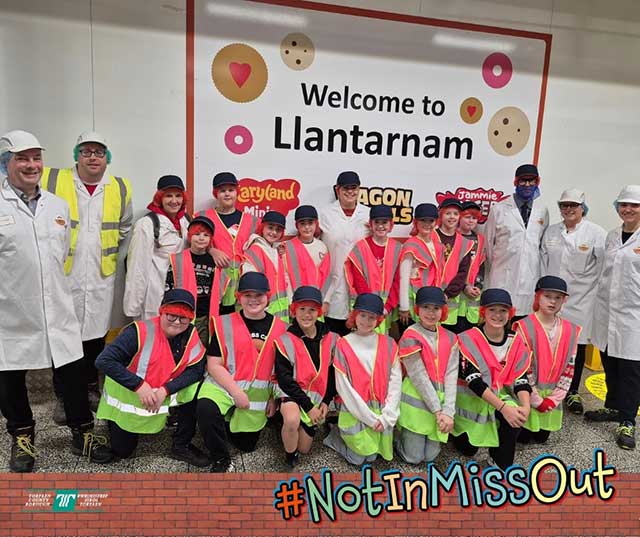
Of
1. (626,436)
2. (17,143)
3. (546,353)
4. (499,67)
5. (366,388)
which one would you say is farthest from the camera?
(499,67)

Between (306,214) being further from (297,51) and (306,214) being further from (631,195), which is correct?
(631,195)

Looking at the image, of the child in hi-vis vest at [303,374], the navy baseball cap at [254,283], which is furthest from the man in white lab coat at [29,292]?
the child in hi-vis vest at [303,374]

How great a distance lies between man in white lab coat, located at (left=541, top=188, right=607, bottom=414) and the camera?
339 centimetres

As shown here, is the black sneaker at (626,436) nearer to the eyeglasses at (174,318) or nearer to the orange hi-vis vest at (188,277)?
the orange hi-vis vest at (188,277)

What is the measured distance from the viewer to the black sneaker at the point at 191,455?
2.61 m

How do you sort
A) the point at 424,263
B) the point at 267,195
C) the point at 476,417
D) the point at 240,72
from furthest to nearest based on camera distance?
the point at 267,195 → the point at 240,72 → the point at 424,263 → the point at 476,417

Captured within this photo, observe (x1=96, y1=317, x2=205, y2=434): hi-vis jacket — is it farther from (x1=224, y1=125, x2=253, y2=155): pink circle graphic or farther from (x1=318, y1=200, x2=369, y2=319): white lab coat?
(x1=224, y1=125, x2=253, y2=155): pink circle graphic

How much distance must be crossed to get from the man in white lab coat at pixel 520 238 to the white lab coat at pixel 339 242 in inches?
38.6

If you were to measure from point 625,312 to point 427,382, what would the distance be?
1.45 metres

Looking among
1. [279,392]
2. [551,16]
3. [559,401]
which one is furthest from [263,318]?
[551,16]

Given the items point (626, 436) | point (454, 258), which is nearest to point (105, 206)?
point (454, 258)

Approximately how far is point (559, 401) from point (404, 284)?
113cm

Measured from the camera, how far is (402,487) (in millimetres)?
2260

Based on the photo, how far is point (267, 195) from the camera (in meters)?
3.70
